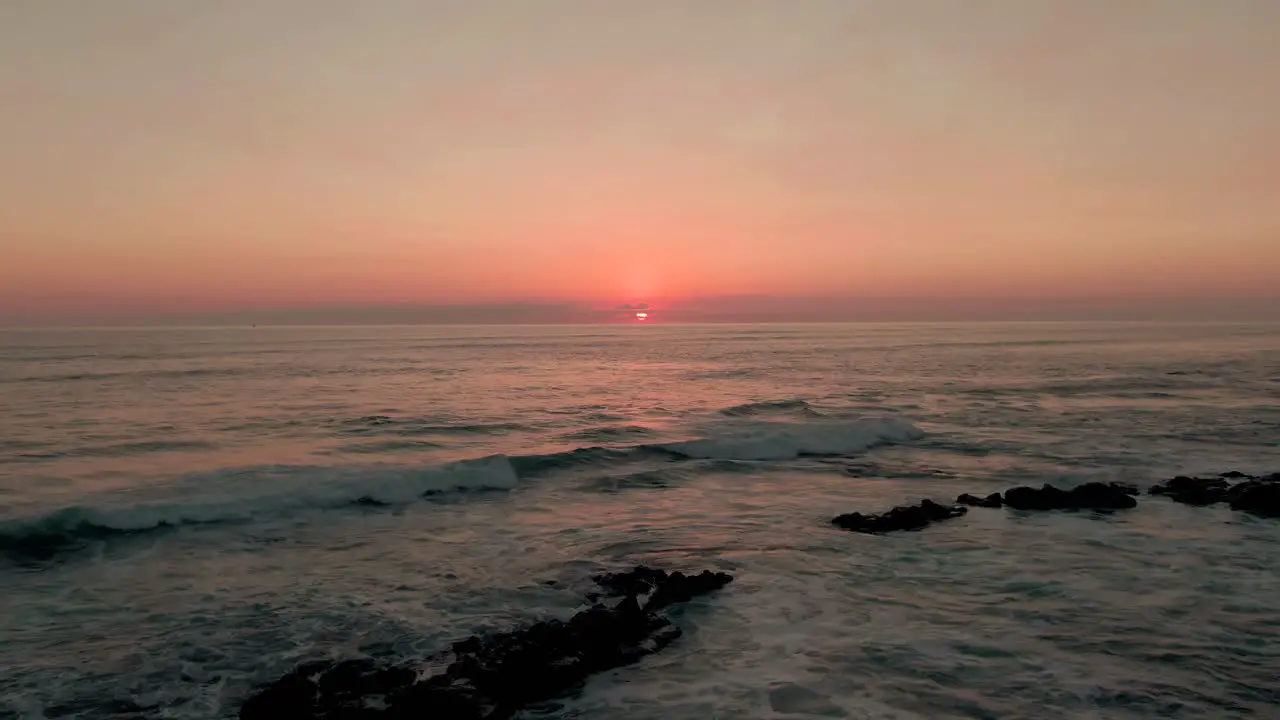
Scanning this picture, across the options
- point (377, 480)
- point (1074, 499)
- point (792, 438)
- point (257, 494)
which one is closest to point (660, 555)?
point (377, 480)

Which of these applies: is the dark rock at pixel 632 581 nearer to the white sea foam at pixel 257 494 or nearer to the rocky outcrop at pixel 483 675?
the rocky outcrop at pixel 483 675

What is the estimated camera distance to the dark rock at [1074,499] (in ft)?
60.6

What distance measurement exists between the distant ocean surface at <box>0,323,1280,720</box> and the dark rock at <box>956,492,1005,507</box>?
0.75 m

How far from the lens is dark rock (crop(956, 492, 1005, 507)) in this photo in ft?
62.1

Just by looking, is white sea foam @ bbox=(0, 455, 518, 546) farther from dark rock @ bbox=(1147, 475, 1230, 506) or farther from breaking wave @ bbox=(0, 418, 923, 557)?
dark rock @ bbox=(1147, 475, 1230, 506)

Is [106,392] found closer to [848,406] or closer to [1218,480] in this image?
[848,406]

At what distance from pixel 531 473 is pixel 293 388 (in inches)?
1189

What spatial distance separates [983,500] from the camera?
19.2 m

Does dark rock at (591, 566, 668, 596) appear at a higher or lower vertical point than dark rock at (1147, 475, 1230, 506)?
higher

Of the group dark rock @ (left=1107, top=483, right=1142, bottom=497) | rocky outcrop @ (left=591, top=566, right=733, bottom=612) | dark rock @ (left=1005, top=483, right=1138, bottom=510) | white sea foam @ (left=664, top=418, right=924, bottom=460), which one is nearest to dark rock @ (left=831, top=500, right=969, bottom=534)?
dark rock @ (left=1005, top=483, right=1138, bottom=510)

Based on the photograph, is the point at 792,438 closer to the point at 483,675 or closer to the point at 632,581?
the point at 632,581

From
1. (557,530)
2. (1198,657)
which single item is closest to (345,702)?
(557,530)

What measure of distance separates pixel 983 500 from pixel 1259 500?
6.01 m

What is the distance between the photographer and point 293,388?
48562 millimetres
